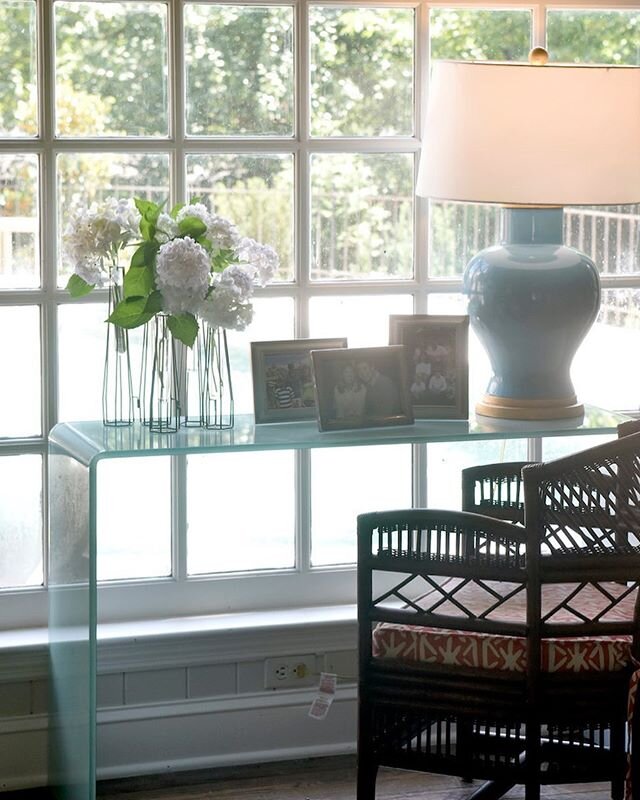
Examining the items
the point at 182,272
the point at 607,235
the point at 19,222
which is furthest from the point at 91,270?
the point at 607,235

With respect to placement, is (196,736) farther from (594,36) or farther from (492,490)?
(594,36)

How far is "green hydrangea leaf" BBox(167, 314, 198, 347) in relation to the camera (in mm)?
2678

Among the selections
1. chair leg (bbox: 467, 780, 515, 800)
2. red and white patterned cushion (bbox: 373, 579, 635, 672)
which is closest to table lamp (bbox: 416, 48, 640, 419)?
red and white patterned cushion (bbox: 373, 579, 635, 672)

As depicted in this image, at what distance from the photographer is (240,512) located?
317 cm

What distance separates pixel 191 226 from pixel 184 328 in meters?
0.21

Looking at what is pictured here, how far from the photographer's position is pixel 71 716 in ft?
8.86

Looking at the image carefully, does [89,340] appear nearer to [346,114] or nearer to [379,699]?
[346,114]

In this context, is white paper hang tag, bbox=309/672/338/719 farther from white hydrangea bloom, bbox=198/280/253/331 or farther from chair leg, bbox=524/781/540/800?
white hydrangea bloom, bbox=198/280/253/331

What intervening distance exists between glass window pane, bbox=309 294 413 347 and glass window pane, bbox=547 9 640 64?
72 centimetres

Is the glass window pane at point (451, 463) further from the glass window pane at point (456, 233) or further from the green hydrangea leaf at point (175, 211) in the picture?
the green hydrangea leaf at point (175, 211)

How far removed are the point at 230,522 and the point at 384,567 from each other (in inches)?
34.5

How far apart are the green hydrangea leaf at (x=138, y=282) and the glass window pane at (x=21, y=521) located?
0.55 m

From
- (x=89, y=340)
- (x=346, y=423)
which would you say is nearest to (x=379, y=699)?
(x=346, y=423)

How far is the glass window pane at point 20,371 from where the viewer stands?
296cm
